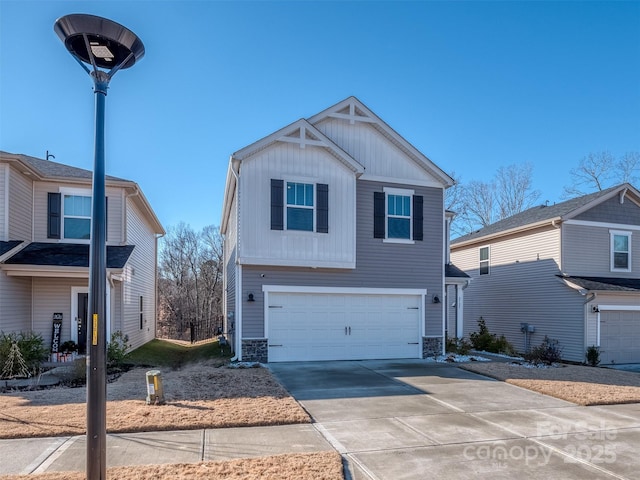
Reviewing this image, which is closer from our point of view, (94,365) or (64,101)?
(94,365)

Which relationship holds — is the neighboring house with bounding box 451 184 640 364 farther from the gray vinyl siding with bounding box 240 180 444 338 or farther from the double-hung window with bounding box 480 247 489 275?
the gray vinyl siding with bounding box 240 180 444 338

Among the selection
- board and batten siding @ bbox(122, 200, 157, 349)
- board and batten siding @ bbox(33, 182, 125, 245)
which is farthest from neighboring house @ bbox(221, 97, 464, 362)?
board and batten siding @ bbox(122, 200, 157, 349)

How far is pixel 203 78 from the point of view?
11.5 meters

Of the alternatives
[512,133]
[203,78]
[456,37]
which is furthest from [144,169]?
[512,133]

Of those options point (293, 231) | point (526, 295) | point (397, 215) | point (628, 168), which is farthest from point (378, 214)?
point (628, 168)

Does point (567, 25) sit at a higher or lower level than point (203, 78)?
higher

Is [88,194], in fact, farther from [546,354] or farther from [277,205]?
[546,354]

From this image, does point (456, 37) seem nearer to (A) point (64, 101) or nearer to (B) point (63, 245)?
(A) point (64, 101)

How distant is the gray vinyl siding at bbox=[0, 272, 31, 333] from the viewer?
10793 mm

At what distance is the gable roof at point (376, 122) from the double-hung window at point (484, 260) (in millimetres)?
7563

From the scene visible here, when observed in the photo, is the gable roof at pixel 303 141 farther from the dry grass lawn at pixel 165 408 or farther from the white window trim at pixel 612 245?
the white window trim at pixel 612 245

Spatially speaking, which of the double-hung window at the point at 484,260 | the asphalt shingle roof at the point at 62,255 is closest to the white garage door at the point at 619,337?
the double-hung window at the point at 484,260

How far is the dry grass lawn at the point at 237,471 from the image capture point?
4.31 m

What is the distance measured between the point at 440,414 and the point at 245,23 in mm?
10069
